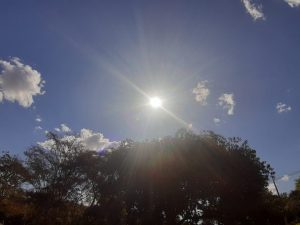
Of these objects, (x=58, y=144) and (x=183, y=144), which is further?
(x=58, y=144)

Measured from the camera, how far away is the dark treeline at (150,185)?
44750 mm

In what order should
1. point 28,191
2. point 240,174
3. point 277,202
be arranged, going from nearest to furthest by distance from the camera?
point 240,174, point 277,202, point 28,191

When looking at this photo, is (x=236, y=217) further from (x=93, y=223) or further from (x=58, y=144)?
(x=58, y=144)

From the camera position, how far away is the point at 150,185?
152ft

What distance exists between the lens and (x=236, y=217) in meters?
45.1

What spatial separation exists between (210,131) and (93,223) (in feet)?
68.0

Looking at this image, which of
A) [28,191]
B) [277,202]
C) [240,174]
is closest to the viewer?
[240,174]

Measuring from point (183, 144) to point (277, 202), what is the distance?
15216 mm

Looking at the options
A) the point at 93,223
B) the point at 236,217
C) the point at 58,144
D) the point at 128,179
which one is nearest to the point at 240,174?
the point at 236,217

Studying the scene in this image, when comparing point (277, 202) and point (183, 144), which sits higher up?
point (183, 144)

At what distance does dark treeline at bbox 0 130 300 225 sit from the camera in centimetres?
4475

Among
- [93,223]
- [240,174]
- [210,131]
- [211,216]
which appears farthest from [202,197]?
[93,223]

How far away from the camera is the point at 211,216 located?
151 feet

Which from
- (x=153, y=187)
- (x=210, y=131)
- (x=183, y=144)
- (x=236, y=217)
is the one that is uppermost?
(x=210, y=131)
